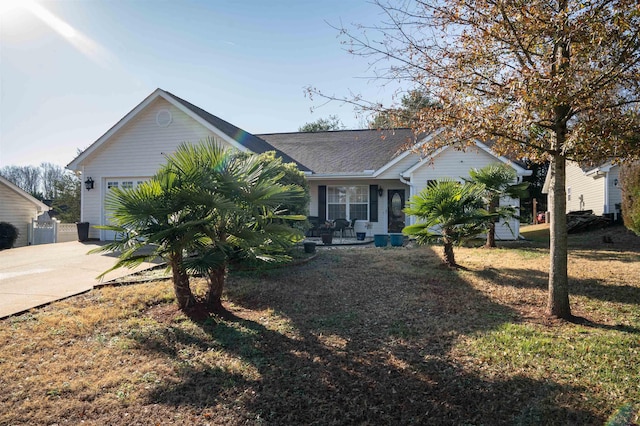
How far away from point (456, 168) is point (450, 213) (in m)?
6.78

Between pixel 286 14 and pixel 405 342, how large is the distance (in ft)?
28.1

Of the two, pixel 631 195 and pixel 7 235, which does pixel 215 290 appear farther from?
pixel 7 235

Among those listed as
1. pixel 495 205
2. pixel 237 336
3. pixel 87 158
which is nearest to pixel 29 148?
pixel 87 158

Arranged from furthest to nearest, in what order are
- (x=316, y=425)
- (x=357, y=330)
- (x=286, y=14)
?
(x=286, y=14) < (x=357, y=330) < (x=316, y=425)

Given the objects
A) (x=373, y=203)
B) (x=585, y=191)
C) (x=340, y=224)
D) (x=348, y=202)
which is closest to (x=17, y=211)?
(x=340, y=224)

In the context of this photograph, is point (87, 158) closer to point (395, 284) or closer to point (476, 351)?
point (395, 284)

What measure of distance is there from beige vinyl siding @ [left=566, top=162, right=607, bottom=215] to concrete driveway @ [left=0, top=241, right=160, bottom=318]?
18.6 metres

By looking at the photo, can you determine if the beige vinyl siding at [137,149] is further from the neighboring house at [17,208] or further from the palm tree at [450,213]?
the palm tree at [450,213]

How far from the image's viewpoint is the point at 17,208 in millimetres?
18312

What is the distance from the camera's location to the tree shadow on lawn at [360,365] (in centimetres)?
299

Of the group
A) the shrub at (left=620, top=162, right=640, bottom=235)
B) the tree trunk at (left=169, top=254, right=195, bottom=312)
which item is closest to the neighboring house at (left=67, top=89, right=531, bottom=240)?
the shrub at (left=620, top=162, right=640, bottom=235)

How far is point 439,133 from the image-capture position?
18.8ft

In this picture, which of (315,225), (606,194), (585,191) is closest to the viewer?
(315,225)

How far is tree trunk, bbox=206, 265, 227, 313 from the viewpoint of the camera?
5.31 meters
